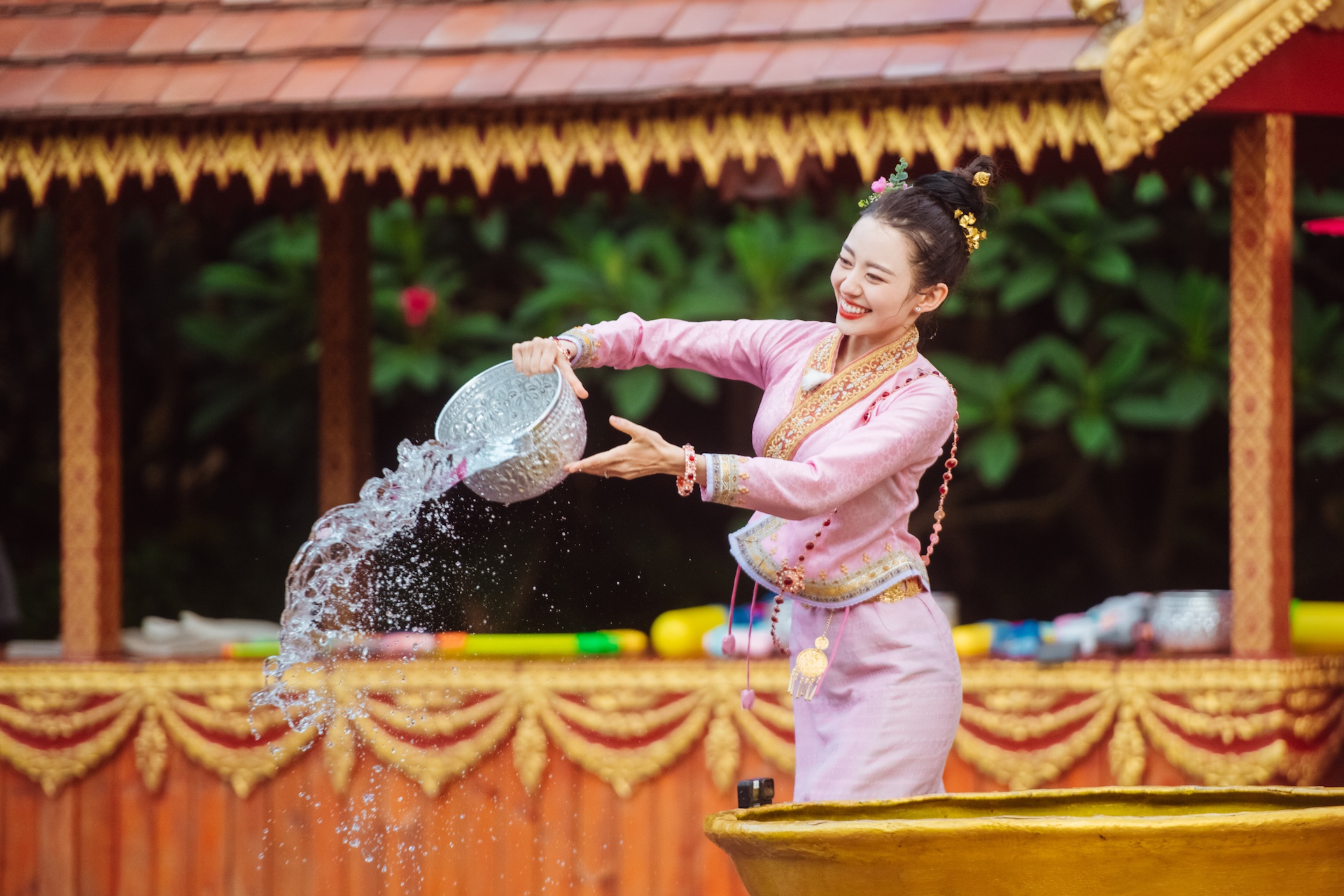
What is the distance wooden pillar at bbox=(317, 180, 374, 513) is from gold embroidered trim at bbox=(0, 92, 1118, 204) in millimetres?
866

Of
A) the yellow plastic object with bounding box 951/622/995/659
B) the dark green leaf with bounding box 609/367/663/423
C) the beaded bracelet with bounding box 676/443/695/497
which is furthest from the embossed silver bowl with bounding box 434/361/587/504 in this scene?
the dark green leaf with bounding box 609/367/663/423

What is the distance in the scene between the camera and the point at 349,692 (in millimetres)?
5422

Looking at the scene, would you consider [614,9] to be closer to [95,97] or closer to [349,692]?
[95,97]

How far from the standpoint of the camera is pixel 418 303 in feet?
28.7

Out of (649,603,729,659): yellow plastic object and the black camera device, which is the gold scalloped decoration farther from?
the black camera device

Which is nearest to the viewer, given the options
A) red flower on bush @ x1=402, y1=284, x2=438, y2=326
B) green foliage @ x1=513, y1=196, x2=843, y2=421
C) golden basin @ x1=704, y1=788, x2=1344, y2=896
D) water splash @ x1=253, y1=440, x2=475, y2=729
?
golden basin @ x1=704, y1=788, x2=1344, y2=896

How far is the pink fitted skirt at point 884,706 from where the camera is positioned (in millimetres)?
3229

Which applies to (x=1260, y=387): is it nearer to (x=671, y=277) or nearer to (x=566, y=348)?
(x=566, y=348)

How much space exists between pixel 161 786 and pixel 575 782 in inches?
53.6

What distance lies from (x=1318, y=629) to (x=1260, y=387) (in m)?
1.33

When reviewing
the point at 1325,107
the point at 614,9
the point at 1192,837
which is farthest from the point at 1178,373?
the point at 1192,837

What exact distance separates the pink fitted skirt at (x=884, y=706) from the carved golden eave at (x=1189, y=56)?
201 cm

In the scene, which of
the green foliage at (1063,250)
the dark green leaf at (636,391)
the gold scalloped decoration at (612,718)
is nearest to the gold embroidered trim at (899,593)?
the gold scalloped decoration at (612,718)

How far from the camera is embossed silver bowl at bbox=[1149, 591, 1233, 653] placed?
5379 millimetres
